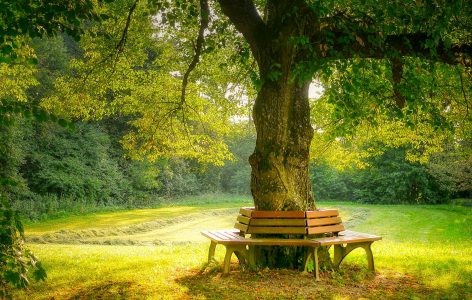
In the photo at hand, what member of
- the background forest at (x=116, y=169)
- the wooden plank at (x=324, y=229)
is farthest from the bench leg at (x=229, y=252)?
the background forest at (x=116, y=169)

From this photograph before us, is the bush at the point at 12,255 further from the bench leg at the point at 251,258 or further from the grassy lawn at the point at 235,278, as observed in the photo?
the bench leg at the point at 251,258

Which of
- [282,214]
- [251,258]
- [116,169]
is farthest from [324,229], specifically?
[116,169]

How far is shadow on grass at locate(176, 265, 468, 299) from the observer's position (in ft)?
19.7

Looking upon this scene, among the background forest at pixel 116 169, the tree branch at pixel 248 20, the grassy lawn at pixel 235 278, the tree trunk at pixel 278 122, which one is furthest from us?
the background forest at pixel 116 169

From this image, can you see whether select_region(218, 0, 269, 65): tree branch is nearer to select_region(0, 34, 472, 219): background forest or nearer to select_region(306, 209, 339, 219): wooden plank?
select_region(306, 209, 339, 219): wooden plank

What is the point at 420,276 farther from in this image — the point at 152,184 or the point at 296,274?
the point at 152,184

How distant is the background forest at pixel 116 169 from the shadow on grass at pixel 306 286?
8.28 m

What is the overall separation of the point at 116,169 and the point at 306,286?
2713cm

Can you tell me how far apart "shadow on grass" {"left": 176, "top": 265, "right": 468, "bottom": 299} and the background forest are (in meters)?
8.28

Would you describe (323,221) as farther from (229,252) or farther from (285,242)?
(229,252)

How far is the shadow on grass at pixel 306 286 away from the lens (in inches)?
236

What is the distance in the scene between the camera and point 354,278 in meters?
6.96

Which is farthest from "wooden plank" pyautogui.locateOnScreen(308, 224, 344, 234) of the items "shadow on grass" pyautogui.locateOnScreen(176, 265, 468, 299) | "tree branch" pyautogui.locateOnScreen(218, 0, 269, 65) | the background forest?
the background forest

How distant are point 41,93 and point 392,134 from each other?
21042mm
